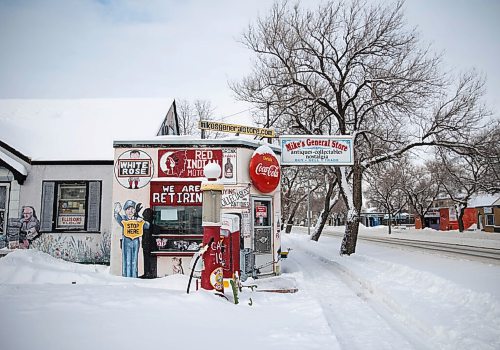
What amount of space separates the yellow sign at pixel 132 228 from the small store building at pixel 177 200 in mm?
26

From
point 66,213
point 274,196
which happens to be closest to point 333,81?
point 274,196

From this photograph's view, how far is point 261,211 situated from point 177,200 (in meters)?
2.41

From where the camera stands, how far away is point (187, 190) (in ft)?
35.5

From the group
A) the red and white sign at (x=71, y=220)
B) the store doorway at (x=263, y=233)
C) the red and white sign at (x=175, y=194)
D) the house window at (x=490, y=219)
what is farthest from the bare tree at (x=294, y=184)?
the house window at (x=490, y=219)

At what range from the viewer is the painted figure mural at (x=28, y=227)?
1227 centimetres

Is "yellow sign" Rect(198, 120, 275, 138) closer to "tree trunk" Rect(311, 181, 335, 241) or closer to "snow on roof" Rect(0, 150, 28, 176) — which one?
"snow on roof" Rect(0, 150, 28, 176)

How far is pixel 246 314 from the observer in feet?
22.1

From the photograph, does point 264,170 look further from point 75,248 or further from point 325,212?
point 325,212

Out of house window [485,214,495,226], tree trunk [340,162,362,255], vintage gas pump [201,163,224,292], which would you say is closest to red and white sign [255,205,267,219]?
vintage gas pump [201,163,224,292]

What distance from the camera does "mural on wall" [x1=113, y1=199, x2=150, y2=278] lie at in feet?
34.3

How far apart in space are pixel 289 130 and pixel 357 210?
502 cm

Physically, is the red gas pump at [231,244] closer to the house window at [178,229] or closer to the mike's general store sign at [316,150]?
the house window at [178,229]

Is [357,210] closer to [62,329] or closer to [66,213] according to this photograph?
[66,213]

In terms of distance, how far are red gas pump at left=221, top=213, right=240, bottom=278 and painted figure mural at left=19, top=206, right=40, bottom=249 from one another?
6.45 meters
